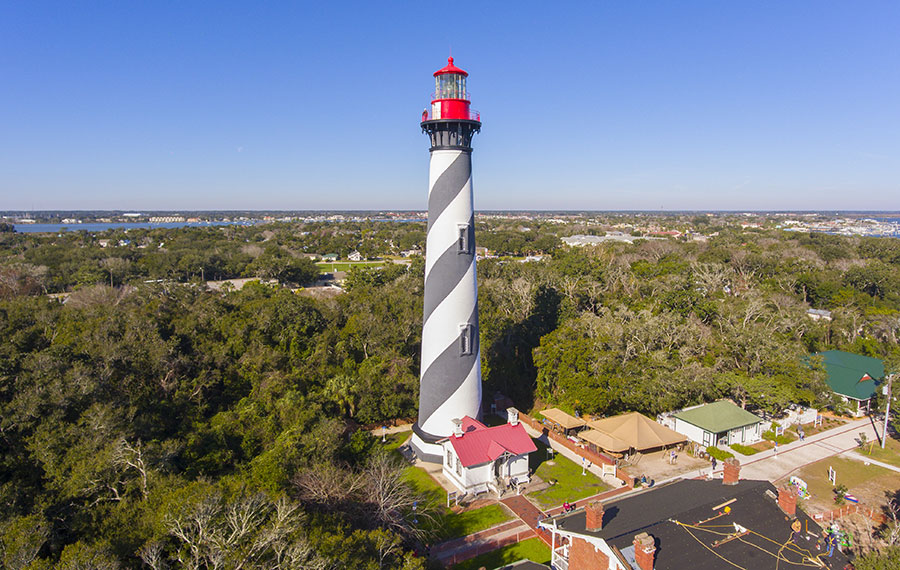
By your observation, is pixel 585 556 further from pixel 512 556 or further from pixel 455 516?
pixel 455 516

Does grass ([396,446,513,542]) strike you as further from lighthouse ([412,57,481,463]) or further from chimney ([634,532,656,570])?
chimney ([634,532,656,570])

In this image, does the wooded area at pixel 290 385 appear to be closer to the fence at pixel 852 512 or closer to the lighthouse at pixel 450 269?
the lighthouse at pixel 450 269

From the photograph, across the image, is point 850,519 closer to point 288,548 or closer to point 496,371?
point 496,371

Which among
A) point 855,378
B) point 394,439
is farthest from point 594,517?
point 855,378

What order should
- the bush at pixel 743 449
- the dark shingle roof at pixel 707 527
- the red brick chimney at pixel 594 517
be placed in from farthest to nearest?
1. the bush at pixel 743 449
2. the red brick chimney at pixel 594 517
3. the dark shingle roof at pixel 707 527

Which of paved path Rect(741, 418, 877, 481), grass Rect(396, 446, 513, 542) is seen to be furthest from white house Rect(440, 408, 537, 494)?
paved path Rect(741, 418, 877, 481)

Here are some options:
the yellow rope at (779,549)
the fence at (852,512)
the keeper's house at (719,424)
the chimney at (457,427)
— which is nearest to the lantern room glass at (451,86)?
the chimney at (457,427)
